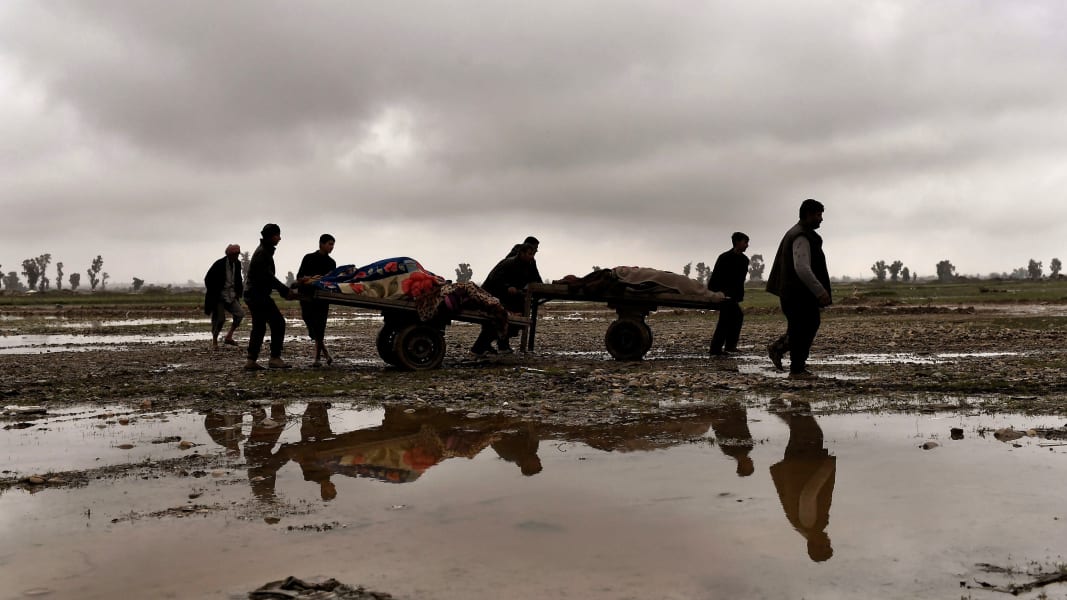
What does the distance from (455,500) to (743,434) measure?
2963 mm

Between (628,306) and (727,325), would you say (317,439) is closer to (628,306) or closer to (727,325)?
(628,306)

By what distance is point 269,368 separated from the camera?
1255 centimetres

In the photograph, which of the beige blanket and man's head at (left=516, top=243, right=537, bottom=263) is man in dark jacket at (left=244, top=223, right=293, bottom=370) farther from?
the beige blanket

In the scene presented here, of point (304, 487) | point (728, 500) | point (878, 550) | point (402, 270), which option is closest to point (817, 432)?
point (728, 500)

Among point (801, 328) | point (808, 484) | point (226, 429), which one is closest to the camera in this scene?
point (808, 484)

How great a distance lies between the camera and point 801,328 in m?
10.7

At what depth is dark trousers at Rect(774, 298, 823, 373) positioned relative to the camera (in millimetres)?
10664

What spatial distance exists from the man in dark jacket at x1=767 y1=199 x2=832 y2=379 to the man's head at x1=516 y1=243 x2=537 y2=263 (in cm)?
456

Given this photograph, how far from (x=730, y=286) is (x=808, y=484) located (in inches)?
373

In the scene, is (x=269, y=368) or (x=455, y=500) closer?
(x=455, y=500)

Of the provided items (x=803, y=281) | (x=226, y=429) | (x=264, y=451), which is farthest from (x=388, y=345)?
(x=803, y=281)

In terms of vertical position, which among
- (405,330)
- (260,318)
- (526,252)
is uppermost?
(526,252)

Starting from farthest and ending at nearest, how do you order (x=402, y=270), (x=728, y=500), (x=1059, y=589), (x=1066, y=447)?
(x=402, y=270) < (x=1066, y=447) < (x=728, y=500) < (x=1059, y=589)

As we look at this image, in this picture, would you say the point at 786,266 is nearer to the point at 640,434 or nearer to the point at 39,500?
the point at 640,434
